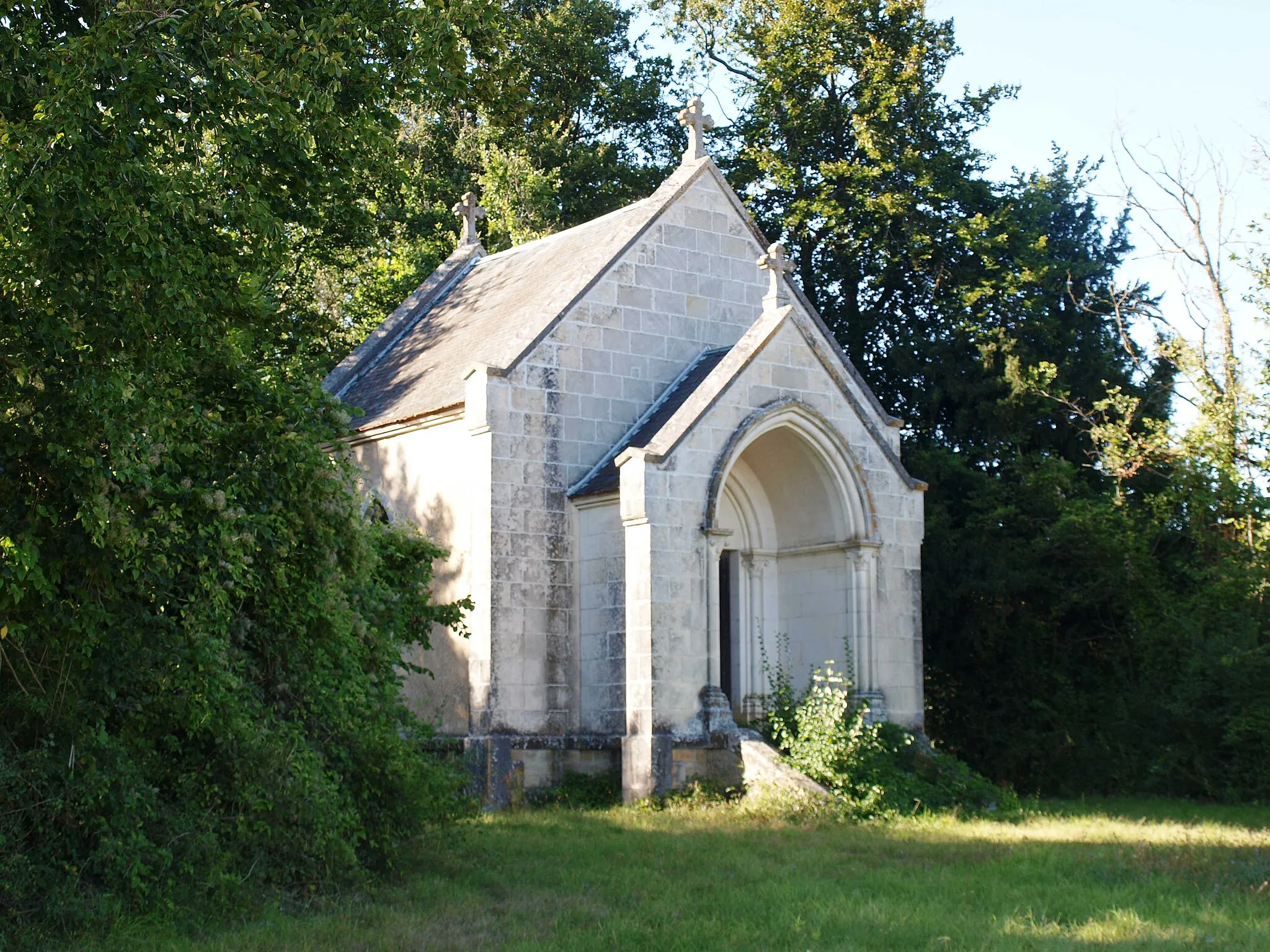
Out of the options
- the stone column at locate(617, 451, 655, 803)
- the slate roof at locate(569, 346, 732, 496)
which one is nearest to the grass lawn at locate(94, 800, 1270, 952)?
the stone column at locate(617, 451, 655, 803)

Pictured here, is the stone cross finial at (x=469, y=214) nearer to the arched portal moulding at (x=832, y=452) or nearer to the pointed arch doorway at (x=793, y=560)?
the pointed arch doorway at (x=793, y=560)

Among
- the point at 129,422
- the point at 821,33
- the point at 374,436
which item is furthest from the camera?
the point at 821,33

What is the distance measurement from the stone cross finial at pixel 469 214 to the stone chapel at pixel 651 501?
4.48 meters

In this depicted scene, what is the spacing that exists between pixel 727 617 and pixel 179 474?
11.1m

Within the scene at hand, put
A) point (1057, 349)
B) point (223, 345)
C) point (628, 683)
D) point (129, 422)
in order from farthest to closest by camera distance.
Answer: point (1057, 349), point (628, 683), point (223, 345), point (129, 422)

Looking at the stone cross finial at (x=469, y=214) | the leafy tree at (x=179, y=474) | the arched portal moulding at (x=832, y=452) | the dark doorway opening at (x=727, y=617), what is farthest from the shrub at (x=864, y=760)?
the stone cross finial at (x=469, y=214)

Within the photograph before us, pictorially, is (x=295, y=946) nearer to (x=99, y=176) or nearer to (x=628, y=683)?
(x=99, y=176)

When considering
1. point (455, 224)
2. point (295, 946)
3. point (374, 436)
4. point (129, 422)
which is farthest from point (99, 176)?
point (455, 224)

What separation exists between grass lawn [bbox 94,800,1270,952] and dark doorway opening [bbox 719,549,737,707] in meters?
4.09

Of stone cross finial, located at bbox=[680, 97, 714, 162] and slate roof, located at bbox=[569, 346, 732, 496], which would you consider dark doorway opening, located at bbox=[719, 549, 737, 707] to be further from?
stone cross finial, located at bbox=[680, 97, 714, 162]

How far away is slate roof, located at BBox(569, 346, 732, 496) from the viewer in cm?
1708

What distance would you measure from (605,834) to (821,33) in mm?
19180

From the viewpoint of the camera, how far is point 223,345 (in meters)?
8.98

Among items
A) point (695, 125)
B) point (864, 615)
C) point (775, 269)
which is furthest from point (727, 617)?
point (695, 125)
